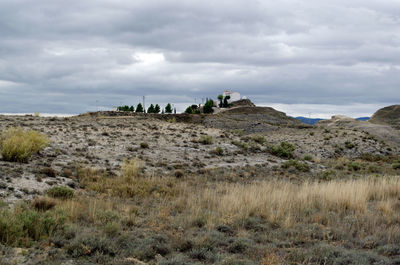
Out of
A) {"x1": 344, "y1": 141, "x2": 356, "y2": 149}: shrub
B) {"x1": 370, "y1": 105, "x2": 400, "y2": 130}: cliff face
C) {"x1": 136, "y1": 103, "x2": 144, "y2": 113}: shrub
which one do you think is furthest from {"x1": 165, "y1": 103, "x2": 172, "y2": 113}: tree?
{"x1": 344, "y1": 141, "x2": 356, "y2": 149}: shrub

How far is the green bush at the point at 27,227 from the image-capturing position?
22.5 feet

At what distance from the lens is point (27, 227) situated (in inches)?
288

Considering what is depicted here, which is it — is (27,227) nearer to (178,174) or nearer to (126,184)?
(126,184)

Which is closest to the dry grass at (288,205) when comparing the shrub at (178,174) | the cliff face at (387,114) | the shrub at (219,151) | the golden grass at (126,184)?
the golden grass at (126,184)

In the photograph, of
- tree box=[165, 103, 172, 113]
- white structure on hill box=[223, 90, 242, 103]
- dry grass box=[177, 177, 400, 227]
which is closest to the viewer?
dry grass box=[177, 177, 400, 227]

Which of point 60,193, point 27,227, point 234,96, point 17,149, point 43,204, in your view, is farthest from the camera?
point 234,96

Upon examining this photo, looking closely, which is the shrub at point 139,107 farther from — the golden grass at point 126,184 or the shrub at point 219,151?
the golden grass at point 126,184

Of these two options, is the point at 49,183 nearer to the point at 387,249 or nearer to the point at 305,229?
the point at 305,229

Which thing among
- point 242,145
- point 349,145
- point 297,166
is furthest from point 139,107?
point 297,166

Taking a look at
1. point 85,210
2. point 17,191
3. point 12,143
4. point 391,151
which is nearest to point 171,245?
point 85,210

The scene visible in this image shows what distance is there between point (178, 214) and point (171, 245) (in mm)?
2602

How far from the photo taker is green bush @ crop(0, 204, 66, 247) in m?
6.85

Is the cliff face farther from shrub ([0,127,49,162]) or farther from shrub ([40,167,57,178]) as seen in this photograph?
shrub ([40,167,57,178])

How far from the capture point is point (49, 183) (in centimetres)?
1356
